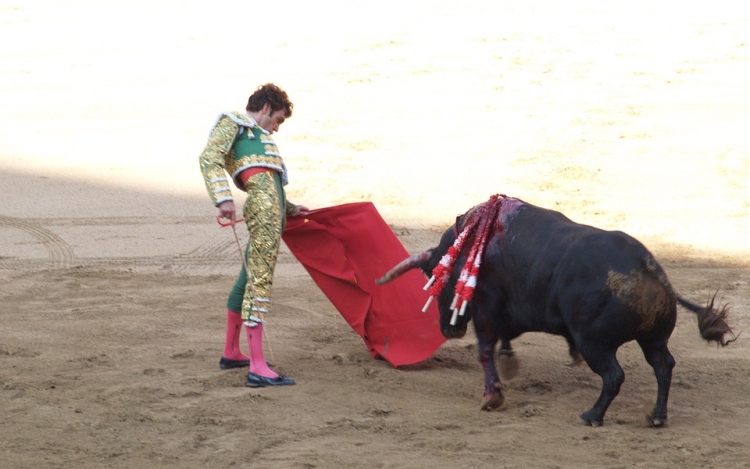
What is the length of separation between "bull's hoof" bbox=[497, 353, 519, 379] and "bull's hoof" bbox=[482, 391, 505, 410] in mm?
351

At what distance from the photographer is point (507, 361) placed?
5.20 metres

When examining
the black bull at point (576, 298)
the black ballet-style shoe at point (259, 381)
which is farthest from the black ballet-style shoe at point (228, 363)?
the black bull at point (576, 298)

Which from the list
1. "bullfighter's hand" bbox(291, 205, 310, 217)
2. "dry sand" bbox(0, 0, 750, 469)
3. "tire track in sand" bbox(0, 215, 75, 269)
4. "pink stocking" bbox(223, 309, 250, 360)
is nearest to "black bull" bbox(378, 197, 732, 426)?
"dry sand" bbox(0, 0, 750, 469)

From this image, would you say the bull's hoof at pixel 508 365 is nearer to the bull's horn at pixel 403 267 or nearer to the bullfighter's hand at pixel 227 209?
the bull's horn at pixel 403 267

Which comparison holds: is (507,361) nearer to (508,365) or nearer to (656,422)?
(508,365)

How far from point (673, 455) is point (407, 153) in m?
6.04

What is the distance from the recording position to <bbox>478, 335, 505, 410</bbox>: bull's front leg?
15.9 feet

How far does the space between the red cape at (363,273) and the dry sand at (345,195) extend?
19 centimetres

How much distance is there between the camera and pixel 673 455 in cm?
421

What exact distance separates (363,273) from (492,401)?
130cm

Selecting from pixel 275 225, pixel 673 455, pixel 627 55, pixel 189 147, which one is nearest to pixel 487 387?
pixel 673 455

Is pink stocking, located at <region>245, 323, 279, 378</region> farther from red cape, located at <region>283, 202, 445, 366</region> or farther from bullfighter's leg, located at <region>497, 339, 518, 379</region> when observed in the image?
bullfighter's leg, located at <region>497, 339, 518, 379</region>

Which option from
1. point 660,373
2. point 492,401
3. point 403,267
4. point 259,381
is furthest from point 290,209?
point 660,373

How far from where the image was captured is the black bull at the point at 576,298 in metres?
4.40
